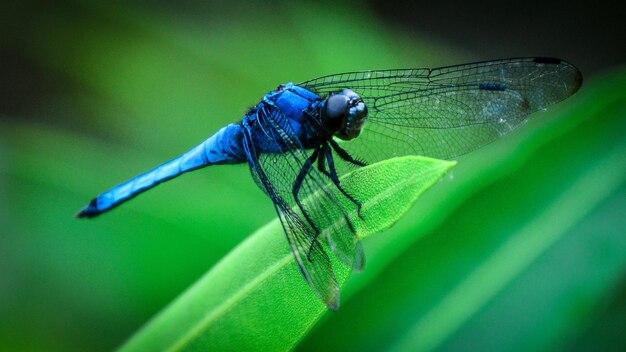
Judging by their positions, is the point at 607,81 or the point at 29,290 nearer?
the point at 607,81

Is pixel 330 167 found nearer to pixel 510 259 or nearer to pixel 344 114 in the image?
pixel 344 114

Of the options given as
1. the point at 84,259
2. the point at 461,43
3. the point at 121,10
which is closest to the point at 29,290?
the point at 84,259

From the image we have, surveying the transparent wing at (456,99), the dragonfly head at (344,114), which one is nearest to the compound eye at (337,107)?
the dragonfly head at (344,114)

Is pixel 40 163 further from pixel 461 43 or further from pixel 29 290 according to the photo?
pixel 461 43

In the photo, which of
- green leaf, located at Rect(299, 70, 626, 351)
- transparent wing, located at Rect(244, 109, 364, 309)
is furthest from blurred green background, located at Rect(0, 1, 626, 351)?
transparent wing, located at Rect(244, 109, 364, 309)

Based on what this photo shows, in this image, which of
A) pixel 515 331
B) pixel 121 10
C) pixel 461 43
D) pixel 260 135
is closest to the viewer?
pixel 515 331

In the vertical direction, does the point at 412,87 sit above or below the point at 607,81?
above
